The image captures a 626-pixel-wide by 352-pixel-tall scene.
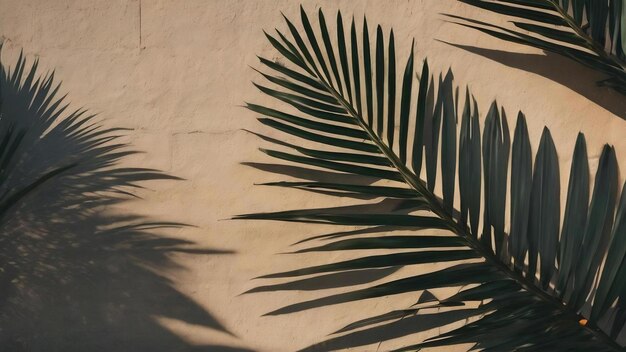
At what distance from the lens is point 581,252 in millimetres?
2432

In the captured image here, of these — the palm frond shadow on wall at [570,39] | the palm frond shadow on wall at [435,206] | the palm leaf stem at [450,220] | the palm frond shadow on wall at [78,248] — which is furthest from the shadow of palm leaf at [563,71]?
the palm frond shadow on wall at [78,248]

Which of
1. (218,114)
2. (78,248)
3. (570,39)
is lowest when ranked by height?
(78,248)

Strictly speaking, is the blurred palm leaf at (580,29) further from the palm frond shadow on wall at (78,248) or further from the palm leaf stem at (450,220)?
the palm frond shadow on wall at (78,248)

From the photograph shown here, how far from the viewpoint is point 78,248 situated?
2.79 metres

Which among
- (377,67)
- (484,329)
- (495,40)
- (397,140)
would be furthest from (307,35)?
(484,329)

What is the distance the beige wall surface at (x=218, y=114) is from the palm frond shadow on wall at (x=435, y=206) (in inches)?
2.3

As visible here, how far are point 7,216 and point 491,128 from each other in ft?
5.49

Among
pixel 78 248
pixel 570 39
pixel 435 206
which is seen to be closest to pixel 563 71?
pixel 570 39

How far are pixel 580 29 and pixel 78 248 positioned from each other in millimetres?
1813

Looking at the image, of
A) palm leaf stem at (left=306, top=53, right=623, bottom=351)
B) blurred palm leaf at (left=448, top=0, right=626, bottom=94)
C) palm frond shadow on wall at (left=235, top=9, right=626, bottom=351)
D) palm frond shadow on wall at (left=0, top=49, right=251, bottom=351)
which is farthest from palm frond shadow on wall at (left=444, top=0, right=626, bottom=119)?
palm frond shadow on wall at (left=0, top=49, right=251, bottom=351)

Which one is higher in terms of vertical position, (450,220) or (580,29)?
(580,29)

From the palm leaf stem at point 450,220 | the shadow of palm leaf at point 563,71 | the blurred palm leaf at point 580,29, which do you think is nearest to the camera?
the palm leaf stem at point 450,220

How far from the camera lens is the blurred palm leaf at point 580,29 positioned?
2549 mm

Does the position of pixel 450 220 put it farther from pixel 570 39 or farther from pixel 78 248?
pixel 78 248
